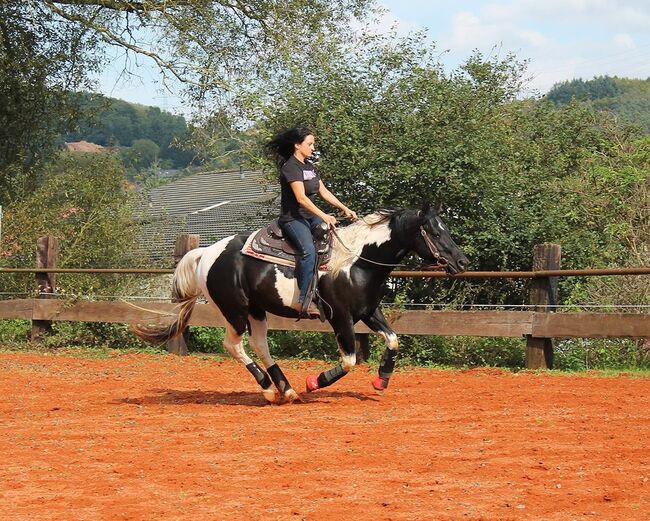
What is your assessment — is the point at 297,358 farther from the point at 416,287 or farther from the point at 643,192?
the point at 643,192

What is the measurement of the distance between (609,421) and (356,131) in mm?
8167

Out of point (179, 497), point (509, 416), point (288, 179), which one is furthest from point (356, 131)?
point (179, 497)

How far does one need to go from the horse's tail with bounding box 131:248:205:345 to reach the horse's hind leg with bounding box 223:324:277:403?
0.63 metres

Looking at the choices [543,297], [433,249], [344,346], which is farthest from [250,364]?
[543,297]

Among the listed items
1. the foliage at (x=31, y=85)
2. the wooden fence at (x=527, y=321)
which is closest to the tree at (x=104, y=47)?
the foliage at (x=31, y=85)

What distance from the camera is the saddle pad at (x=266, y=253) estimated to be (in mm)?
9359

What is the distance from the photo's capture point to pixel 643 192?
1842 cm

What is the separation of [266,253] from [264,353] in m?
1.05

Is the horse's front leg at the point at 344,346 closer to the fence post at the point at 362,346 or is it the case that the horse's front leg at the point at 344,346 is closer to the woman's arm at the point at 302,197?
the woman's arm at the point at 302,197

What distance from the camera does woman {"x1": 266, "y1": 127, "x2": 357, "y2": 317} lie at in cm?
917

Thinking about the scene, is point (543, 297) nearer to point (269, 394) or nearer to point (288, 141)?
point (269, 394)

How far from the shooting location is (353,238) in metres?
9.52

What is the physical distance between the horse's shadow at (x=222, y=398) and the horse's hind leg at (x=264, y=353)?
0.19 meters

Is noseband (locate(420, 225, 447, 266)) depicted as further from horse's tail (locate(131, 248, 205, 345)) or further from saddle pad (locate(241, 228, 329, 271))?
horse's tail (locate(131, 248, 205, 345))
